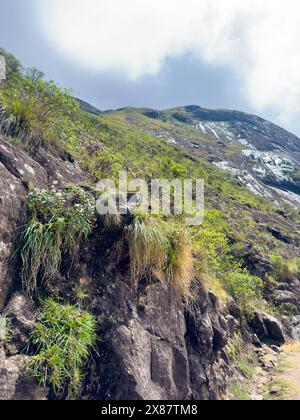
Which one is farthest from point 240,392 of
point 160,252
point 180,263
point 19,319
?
point 19,319

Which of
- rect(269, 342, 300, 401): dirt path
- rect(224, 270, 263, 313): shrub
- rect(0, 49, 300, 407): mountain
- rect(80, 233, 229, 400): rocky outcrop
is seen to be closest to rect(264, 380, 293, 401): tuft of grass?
rect(269, 342, 300, 401): dirt path

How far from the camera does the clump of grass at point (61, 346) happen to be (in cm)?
372

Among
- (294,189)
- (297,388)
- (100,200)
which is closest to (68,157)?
(100,200)

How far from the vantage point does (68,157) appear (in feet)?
22.5

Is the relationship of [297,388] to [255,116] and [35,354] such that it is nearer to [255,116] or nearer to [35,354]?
[35,354]

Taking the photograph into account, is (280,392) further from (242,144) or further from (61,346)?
(242,144)

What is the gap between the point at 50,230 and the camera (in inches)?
175

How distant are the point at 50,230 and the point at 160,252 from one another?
1819 mm

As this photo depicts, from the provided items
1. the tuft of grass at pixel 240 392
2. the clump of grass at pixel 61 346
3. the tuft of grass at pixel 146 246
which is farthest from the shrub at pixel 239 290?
the clump of grass at pixel 61 346

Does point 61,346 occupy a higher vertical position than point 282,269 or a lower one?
lower

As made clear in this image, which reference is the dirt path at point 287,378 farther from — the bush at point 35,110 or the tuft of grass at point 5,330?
the bush at point 35,110

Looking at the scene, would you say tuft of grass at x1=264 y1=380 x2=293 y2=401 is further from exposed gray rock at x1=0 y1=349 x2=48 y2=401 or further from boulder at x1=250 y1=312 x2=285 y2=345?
exposed gray rock at x1=0 y1=349 x2=48 y2=401

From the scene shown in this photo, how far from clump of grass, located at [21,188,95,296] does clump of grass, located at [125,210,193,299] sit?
793mm

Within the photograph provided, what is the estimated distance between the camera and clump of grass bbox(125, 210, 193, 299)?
5.09 m
